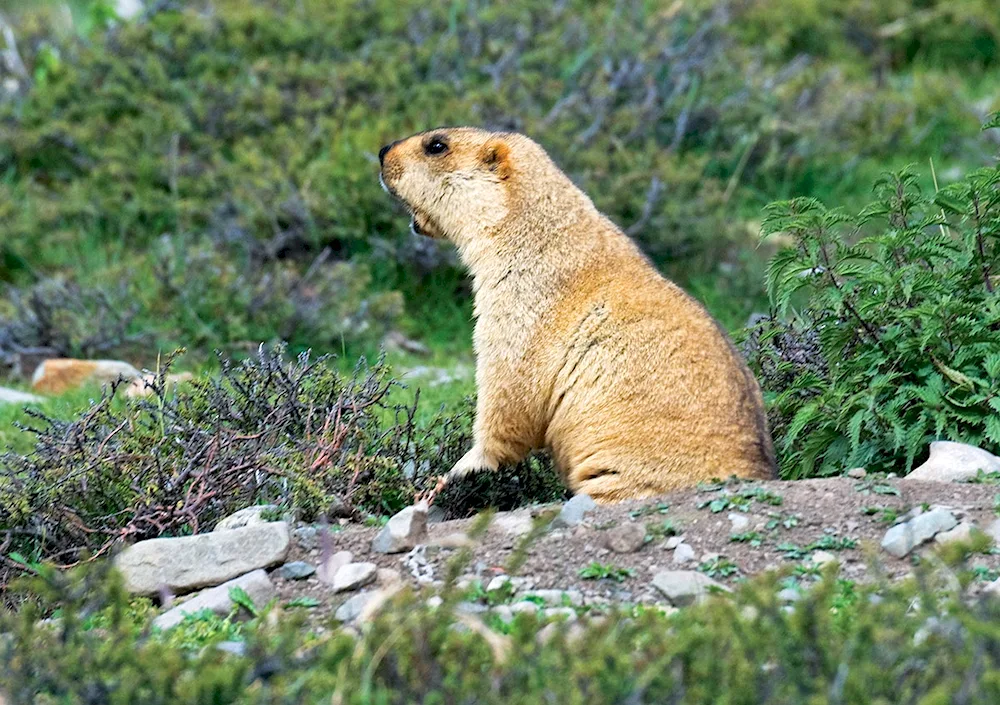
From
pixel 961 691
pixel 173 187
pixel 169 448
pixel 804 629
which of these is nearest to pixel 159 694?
pixel 804 629

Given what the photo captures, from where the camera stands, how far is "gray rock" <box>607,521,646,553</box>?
164 inches

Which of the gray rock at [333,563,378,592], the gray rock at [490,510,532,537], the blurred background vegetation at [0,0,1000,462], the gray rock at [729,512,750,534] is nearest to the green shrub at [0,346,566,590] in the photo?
the gray rock at [490,510,532,537]

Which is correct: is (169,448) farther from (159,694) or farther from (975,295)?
(975,295)

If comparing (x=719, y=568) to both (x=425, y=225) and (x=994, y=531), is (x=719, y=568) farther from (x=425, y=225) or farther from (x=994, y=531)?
(x=425, y=225)

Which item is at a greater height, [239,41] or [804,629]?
[239,41]

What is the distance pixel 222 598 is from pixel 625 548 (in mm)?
1171

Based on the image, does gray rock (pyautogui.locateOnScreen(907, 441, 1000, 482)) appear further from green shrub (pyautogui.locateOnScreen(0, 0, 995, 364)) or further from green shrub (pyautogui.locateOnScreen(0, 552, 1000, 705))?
green shrub (pyautogui.locateOnScreen(0, 0, 995, 364))

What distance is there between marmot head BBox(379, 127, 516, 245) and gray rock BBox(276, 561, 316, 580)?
1673 millimetres

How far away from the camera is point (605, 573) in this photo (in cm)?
402

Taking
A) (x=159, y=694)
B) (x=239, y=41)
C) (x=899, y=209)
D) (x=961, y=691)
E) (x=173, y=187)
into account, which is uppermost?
(x=239, y=41)

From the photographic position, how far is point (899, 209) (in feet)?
16.6

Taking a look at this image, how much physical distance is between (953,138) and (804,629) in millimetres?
8359

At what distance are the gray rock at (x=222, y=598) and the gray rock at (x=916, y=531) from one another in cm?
180

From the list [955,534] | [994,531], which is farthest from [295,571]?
[994,531]
